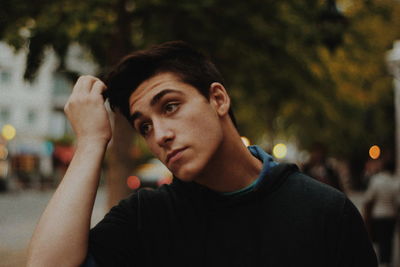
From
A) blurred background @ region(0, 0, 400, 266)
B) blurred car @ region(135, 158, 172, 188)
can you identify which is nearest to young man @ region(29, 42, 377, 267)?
blurred background @ region(0, 0, 400, 266)

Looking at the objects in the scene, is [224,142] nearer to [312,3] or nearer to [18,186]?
[312,3]

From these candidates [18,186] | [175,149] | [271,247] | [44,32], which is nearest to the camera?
[271,247]

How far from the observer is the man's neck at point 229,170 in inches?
69.1

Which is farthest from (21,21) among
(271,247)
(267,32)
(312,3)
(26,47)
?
(271,247)

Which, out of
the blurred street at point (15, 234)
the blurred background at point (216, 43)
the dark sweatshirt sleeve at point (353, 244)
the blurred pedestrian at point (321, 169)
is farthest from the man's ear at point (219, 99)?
the blurred street at point (15, 234)

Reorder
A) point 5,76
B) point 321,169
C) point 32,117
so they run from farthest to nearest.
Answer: point 32,117, point 5,76, point 321,169

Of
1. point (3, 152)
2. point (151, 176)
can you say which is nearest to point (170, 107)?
point (151, 176)

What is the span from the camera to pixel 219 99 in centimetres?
187

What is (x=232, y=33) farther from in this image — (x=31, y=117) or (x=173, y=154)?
(x=31, y=117)

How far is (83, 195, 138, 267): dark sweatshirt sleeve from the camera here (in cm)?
162

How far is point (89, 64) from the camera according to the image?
7305 millimetres

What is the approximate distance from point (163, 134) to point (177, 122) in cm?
7

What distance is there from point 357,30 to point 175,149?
20.7 feet

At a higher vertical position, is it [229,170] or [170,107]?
[170,107]
